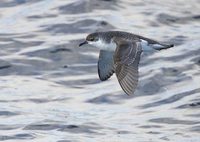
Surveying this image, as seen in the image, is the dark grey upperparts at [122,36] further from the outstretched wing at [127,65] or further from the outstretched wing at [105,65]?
the outstretched wing at [127,65]

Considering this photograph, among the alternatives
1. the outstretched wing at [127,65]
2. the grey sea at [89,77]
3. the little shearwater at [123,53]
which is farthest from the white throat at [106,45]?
the grey sea at [89,77]

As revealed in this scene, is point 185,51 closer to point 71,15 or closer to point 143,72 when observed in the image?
point 143,72

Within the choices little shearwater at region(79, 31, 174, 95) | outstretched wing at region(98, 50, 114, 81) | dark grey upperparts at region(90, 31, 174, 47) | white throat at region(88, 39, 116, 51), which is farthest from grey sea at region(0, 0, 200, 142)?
dark grey upperparts at region(90, 31, 174, 47)

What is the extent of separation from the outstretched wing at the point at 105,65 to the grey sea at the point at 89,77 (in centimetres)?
67

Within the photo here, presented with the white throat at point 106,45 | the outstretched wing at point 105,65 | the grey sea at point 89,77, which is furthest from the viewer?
the outstretched wing at point 105,65

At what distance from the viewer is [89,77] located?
14531 mm

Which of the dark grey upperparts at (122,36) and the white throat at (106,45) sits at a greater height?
the dark grey upperparts at (122,36)

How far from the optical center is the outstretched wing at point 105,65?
12.3 m

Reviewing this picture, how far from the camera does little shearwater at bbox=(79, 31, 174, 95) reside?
35.7 ft

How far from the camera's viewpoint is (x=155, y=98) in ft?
44.4

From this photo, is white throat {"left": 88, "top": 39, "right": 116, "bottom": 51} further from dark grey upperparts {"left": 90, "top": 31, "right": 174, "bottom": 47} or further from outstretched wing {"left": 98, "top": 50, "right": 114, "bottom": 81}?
outstretched wing {"left": 98, "top": 50, "right": 114, "bottom": 81}

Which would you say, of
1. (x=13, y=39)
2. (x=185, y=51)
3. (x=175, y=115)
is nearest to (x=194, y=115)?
(x=175, y=115)

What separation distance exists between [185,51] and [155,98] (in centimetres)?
253

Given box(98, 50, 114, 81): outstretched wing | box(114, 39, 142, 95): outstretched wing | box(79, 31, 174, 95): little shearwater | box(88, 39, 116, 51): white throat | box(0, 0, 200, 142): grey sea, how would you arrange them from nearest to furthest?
box(114, 39, 142, 95): outstretched wing, box(79, 31, 174, 95): little shearwater, box(0, 0, 200, 142): grey sea, box(88, 39, 116, 51): white throat, box(98, 50, 114, 81): outstretched wing
